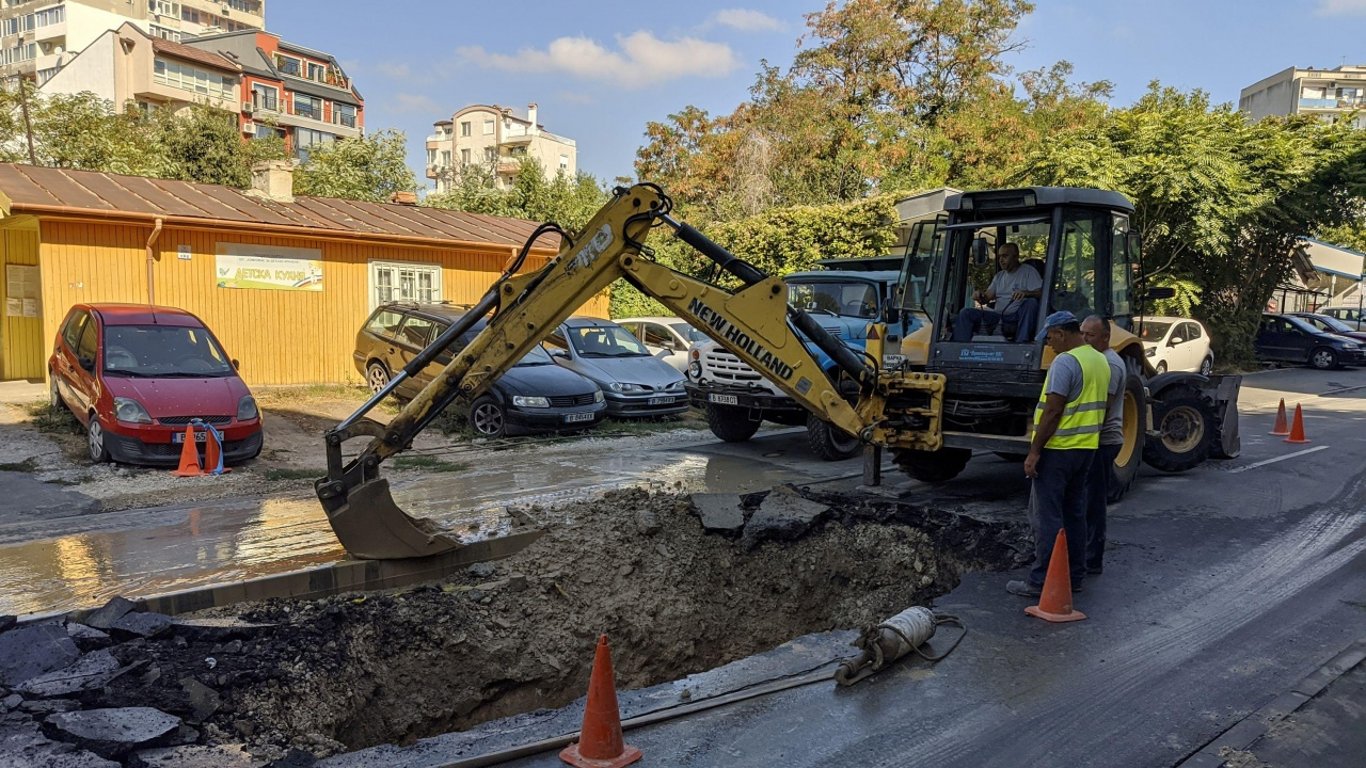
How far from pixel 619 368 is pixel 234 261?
23.8 feet

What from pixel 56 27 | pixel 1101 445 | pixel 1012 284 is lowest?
pixel 1101 445

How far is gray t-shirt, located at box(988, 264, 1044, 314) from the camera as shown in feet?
27.6

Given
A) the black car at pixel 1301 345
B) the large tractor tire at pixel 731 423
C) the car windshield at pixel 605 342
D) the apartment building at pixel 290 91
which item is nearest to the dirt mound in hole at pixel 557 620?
the large tractor tire at pixel 731 423

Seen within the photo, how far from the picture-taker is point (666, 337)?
17406mm

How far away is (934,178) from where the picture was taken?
31000mm

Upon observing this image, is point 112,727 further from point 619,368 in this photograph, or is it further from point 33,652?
point 619,368

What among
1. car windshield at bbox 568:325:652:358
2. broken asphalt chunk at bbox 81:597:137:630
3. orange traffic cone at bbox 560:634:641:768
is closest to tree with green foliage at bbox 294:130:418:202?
car windshield at bbox 568:325:652:358

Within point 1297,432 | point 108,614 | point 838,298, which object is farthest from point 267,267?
point 1297,432

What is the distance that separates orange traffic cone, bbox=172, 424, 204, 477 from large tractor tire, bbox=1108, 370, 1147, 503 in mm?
9427

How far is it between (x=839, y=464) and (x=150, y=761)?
27.4 feet

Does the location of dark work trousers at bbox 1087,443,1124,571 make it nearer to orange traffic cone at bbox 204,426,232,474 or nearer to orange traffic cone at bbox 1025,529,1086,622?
orange traffic cone at bbox 1025,529,1086,622

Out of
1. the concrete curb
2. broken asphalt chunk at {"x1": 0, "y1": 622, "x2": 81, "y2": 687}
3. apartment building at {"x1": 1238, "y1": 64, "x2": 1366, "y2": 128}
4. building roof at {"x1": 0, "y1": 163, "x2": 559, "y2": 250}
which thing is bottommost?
the concrete curb

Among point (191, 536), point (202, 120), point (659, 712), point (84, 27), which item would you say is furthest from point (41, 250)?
point (84, 27)

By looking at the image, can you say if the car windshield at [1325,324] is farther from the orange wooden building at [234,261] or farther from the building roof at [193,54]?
the building roof at [193,54]
